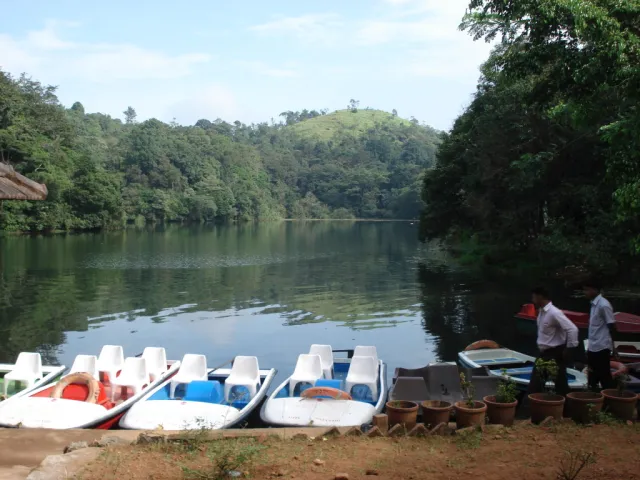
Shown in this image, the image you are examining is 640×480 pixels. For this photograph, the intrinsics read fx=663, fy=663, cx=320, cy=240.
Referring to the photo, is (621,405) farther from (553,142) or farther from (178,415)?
(553,142)

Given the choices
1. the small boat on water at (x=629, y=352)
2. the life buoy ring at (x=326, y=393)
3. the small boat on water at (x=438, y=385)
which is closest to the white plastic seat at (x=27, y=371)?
the life buoy ring at (x=326, y=393)

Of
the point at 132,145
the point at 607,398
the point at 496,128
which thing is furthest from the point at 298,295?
the point at 132,145

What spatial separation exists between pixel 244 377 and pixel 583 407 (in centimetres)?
581

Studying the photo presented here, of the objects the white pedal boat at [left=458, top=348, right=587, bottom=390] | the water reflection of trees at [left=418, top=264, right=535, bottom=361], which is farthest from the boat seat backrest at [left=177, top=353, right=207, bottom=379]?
the water reflection of trees at [left=418, top=264, right=535, bottom=361]

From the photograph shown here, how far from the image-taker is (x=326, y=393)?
1001 cm

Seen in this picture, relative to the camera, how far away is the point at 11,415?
9477 mm

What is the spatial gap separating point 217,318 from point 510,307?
10431 mm

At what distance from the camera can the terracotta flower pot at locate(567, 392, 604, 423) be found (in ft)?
24.3

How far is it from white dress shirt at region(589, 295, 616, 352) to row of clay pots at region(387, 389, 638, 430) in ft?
4.05

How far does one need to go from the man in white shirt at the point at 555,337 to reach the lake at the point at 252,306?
24.4 feet

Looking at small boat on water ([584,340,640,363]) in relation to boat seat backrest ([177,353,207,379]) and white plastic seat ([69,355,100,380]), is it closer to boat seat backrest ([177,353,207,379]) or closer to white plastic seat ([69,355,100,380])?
boat seat backrest ([177,353,207,379])

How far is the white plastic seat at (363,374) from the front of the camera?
11.2 meters

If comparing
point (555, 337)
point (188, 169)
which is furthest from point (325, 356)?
point (188, 169)

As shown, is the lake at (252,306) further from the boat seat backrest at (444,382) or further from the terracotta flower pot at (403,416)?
the terracotta flower pot at (403,416)
